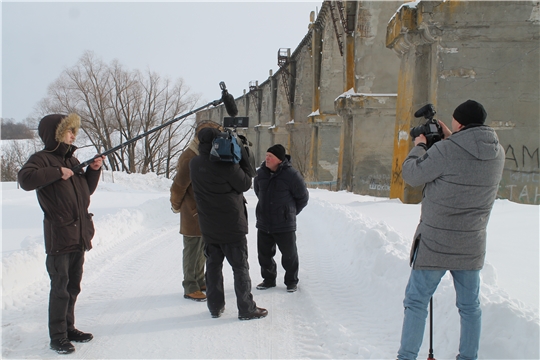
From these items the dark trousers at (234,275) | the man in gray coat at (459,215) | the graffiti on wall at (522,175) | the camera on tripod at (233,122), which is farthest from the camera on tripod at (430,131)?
the graffiti on wall at (522,175)

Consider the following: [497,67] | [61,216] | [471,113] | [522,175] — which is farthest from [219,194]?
[497,67]

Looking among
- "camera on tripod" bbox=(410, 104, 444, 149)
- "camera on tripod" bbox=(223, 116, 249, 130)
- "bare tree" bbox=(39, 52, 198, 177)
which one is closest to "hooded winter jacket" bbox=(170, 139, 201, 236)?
"camera on tripod" bbox=(223, 116, 249, 130)

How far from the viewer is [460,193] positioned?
9.32 feet

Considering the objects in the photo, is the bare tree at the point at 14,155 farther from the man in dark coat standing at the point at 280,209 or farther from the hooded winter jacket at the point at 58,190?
the hooded winter jacket at the point at 58,190

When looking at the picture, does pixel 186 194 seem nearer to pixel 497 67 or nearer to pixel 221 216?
pixel 221 216

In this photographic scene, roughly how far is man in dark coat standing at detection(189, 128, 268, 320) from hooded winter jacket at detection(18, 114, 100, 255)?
3.61 feet

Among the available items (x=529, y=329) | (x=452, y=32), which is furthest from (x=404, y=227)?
(x=452, y=32)

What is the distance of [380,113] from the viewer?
16.6 metres

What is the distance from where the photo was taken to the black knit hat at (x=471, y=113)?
287 cm

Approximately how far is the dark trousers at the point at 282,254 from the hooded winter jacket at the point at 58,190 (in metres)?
2.21

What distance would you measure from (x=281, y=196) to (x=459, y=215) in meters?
2.62

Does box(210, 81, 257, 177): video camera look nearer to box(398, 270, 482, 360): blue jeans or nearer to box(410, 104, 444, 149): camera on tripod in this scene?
box(410, 104, 444, 149): camera on tripod

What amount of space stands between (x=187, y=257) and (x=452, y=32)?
8.39 m

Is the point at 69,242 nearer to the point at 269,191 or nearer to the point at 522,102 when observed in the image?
the point at 269,191
